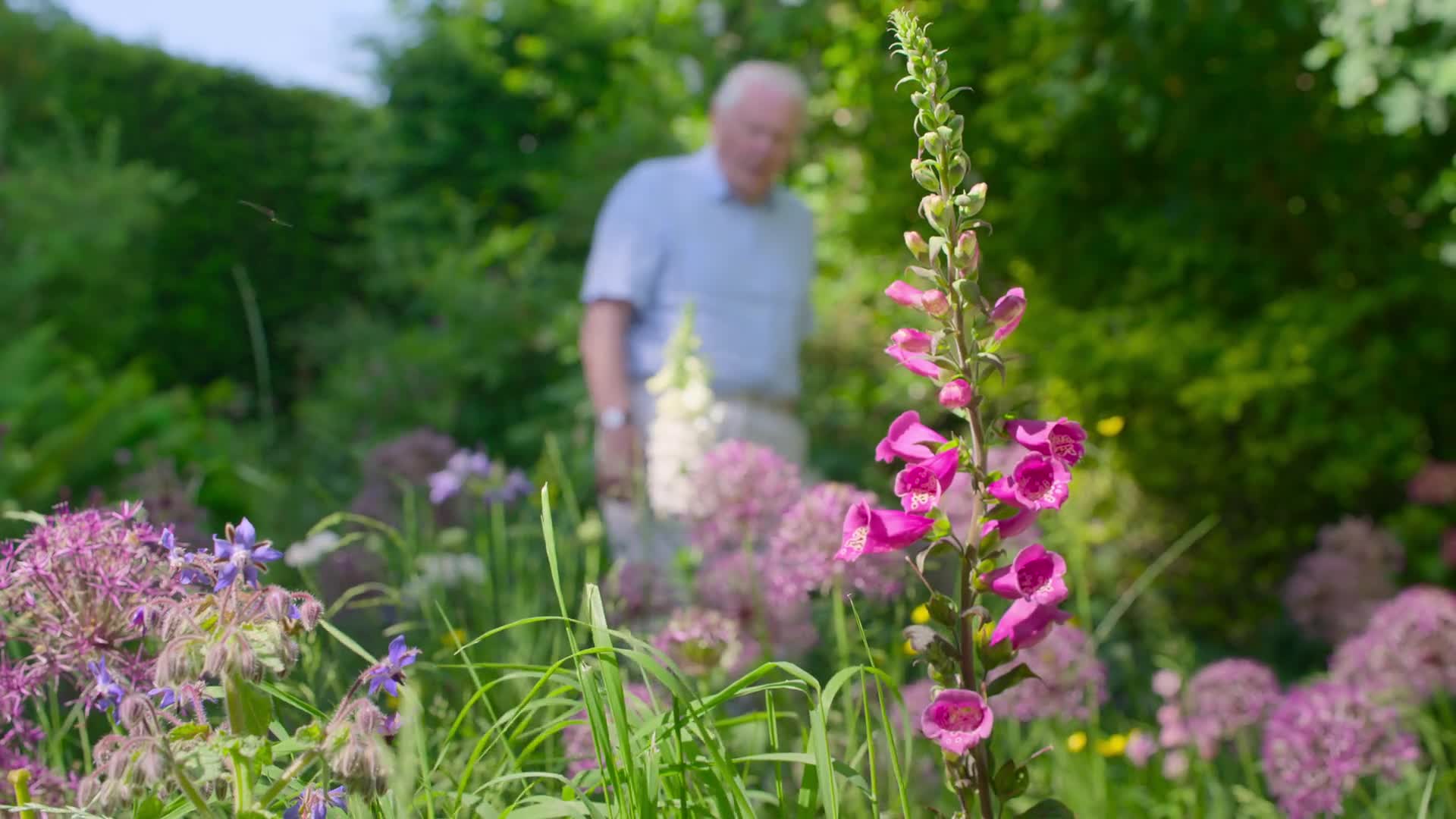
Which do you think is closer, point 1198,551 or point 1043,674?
point 1043,674

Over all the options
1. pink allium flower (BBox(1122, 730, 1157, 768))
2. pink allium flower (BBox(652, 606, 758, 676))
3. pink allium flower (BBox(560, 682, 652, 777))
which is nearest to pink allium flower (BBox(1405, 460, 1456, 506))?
pink allium flower (BBox(1122, 730, 1157, 768))

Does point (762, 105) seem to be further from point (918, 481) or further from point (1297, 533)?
point (1297, 533)

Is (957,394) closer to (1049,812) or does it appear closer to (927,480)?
(927,480)

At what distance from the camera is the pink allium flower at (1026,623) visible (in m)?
1.20

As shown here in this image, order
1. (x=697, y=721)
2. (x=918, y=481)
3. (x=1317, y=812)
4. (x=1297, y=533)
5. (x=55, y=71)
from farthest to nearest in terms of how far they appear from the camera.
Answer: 1. (x=55, y=71)
2. (x=1297, y=533)
3. (x=1317, y=812)
4. (x=918, y=481)
5. (x=697, y=721)

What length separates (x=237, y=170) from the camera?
941 centimetres

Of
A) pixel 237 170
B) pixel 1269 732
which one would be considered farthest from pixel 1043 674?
pixel 237 170

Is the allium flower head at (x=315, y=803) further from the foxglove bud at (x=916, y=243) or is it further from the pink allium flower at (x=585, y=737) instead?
the foxglove bud at (x=916, y=243)

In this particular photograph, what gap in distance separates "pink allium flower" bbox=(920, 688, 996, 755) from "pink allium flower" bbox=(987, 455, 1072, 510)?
0.64 feet

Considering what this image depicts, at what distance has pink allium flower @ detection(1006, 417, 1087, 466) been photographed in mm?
1162

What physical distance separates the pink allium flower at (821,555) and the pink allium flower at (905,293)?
71cm

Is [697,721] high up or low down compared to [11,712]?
up

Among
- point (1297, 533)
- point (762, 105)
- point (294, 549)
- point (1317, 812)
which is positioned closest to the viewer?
point (1317, 812)

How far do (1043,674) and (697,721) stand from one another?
114 cm
